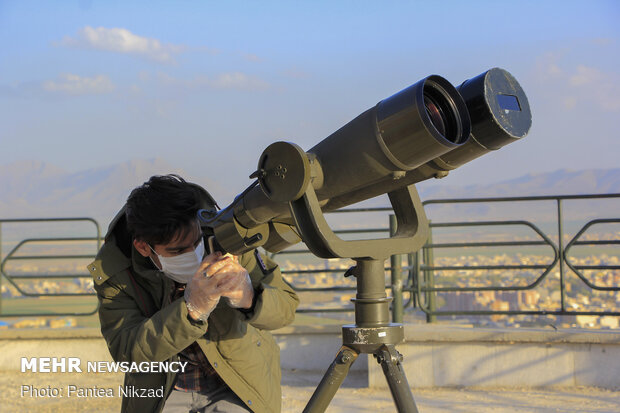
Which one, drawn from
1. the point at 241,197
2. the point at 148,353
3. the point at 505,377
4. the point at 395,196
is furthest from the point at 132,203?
the point at 505,377

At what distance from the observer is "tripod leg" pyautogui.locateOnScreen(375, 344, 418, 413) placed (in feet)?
5.33

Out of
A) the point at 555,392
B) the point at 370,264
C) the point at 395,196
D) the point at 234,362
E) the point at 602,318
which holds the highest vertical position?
the point at 395,196

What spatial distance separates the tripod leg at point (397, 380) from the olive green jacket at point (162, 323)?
0.68m

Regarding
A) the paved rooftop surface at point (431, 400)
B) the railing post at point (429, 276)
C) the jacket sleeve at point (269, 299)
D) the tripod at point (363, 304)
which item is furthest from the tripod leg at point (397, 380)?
the railing post at point (429, 276)

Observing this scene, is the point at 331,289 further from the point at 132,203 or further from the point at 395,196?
the point at 395,196

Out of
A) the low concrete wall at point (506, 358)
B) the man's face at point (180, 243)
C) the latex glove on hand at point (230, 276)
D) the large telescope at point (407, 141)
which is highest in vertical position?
the large telescope at point (407, 141)

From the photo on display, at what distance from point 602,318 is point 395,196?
5172 millimetres

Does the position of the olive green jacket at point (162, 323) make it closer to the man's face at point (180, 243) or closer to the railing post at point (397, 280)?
the man's face at point (180, 243)

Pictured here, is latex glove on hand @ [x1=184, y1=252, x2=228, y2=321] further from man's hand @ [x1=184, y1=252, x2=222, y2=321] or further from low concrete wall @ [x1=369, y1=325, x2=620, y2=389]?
low concrete wall @ [x1=369, y1=325, x2=620, y2=389]

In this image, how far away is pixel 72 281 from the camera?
7277 millimetres

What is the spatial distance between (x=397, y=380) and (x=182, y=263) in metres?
1.11

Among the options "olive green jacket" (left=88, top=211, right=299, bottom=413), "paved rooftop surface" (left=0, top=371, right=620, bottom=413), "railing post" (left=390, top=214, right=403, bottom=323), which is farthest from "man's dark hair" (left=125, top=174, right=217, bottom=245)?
"railing post" (left=390, top=214, right=403, bottom=323)

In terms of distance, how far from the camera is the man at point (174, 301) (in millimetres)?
2383

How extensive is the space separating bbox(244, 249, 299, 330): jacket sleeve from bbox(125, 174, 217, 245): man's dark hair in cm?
27
